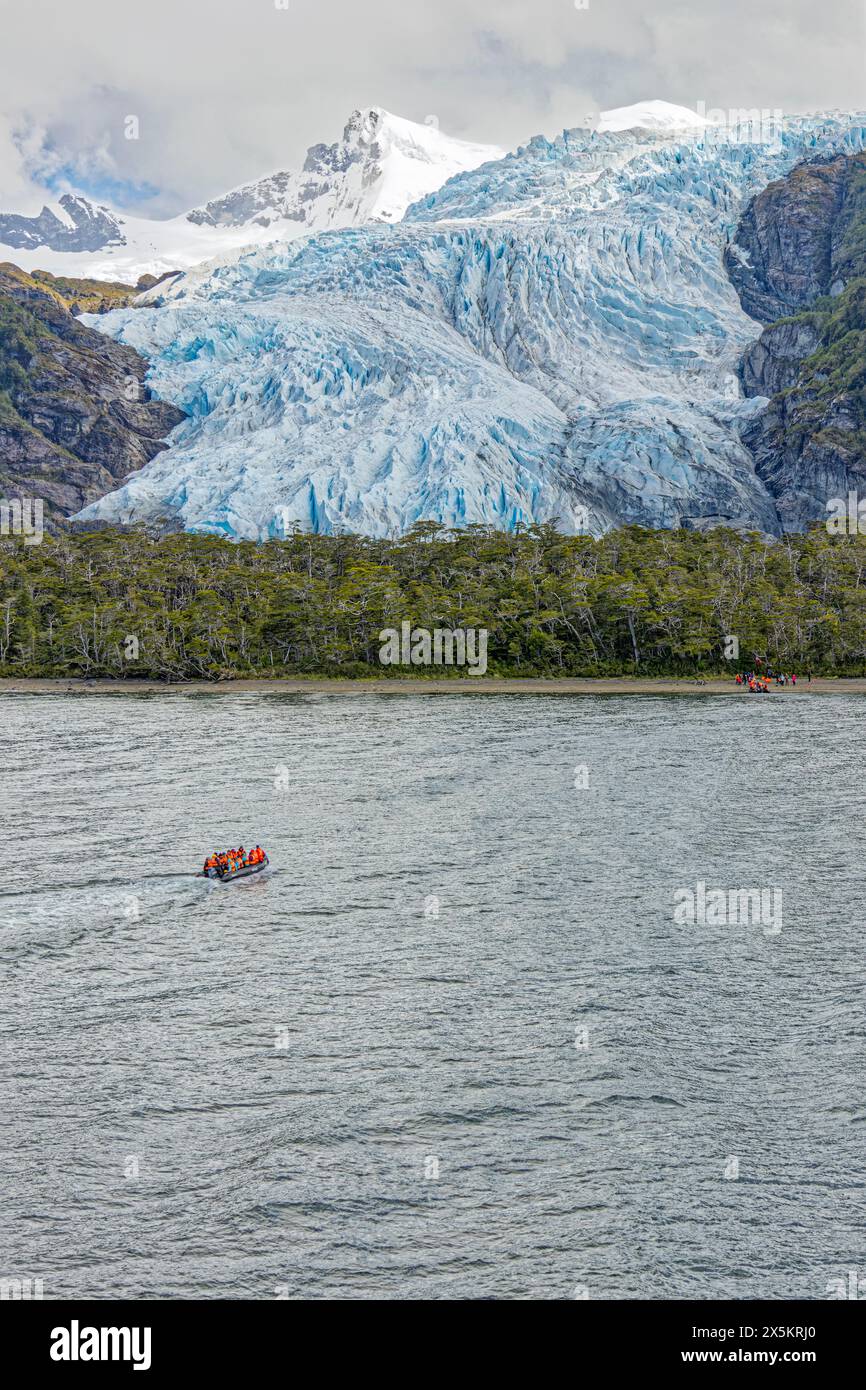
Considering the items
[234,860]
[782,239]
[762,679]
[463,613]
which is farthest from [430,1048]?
[782,239]

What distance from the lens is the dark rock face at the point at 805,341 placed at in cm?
15650

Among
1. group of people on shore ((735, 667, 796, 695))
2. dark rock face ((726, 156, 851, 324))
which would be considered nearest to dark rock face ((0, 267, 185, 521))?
dark rock face ((726, 156, 851, 324))

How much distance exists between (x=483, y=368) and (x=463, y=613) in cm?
8062

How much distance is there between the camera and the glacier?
13938cm

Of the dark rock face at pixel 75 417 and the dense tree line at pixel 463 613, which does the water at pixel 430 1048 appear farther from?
the dark rock face at pixel 75 417

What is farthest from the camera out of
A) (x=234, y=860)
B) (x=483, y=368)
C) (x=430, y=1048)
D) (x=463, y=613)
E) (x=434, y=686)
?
(x=483, y=368)

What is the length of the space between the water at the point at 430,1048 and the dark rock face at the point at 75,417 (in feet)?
457

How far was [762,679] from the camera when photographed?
3275 inches

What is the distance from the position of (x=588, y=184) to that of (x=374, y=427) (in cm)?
7524

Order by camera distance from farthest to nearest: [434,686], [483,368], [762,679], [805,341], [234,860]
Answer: [805,341] < [483,368] < [434,686] < [762,679] < [234,860]

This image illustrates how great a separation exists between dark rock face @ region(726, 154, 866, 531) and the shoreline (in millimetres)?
75797

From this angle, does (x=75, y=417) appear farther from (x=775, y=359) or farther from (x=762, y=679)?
(x=762, y=679)

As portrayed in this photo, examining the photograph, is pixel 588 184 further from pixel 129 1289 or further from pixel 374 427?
pixel 129 1289

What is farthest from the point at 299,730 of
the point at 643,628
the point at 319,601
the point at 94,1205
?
the point at 94,1205
